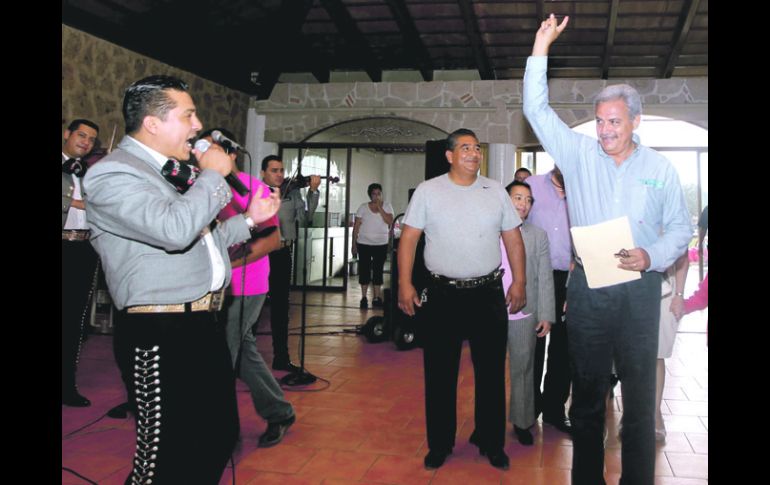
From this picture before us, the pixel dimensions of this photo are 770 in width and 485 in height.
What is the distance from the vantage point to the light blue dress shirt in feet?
6.32

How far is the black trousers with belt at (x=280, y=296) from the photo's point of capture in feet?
13.7

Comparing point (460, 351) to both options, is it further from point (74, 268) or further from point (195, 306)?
point (74, 268)

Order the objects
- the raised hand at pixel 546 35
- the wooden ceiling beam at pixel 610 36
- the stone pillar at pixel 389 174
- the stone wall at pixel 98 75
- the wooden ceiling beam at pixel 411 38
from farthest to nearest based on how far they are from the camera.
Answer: the stone pillar at pixel 389 174
the wooden ceiling beam at pixel 411 38
the wooden ceiling beam at pixel 610 36
the stone wall at pixel 98 75
the raised hand at pixel 546 35

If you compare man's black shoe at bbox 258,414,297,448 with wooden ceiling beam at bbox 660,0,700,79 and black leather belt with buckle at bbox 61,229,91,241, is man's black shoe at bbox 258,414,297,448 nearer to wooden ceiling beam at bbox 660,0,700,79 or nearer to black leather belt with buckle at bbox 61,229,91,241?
black leather belt with buckle at bbox 61,229,91,241

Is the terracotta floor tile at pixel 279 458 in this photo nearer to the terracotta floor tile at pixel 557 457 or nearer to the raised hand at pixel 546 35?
the terracotta floor tile at pixel 557 457

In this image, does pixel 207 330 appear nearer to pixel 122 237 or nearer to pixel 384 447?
pixel 122 237

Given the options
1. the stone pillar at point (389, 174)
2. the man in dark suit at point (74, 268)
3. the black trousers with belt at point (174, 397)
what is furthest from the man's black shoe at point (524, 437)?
the stone pillar at point (389, 174)

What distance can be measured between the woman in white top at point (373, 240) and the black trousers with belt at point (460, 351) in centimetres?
490

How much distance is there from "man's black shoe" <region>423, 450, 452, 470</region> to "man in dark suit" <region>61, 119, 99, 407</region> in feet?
6.71

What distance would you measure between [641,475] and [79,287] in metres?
3.05

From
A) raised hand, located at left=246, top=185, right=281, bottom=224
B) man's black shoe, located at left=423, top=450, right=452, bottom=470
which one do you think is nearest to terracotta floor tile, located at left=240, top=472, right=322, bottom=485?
man's black shoe, located at left=423, top=450, right=452, bottom=470

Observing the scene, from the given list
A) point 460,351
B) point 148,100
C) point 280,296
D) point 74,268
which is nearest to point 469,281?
point 460,351

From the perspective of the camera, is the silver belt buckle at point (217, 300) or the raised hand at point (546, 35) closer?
the silver belt buckle at point (217, 300)
